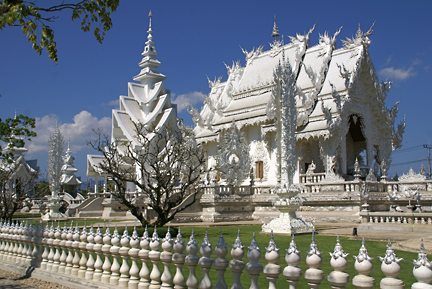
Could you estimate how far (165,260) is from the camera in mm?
6258

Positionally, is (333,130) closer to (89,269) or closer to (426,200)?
(426,200)

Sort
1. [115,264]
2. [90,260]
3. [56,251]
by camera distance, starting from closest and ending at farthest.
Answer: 1. [115,264]
2. [90,260]
3. [56,251]

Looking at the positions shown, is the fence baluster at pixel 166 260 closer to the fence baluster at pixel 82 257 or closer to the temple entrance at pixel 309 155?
the fence baluster at pixel 82 257

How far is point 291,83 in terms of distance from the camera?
1681cm

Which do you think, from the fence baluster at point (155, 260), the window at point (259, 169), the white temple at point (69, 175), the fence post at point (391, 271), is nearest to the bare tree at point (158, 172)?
the window at point (259, 169)

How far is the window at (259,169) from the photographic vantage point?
30.8 metres

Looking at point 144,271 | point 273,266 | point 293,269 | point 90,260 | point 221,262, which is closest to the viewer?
point 293,269

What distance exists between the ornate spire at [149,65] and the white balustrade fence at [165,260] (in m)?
31.1

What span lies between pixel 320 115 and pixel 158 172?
14.7m

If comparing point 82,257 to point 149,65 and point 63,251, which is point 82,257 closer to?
point 63,251

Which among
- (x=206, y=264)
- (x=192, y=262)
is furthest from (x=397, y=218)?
(x=206, y=264)

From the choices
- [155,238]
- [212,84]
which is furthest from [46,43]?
[212,84]

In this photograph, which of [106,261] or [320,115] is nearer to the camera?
[106,261]

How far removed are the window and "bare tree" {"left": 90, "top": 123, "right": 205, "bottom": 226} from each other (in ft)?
12.1
